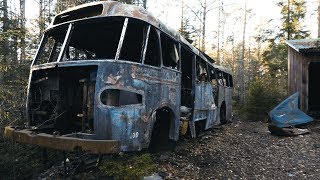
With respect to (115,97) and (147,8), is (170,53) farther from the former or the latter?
(147,8)

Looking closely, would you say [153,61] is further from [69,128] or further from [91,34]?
[69,128]

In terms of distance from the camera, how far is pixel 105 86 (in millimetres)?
5039

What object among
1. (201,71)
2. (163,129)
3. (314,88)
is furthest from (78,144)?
(314,88)

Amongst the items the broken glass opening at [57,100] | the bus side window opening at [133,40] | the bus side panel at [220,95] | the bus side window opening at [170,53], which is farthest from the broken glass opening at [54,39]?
the bus side panel at [220,95]

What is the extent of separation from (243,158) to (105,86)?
4.78m

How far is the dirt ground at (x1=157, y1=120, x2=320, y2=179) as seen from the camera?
667 centimetres

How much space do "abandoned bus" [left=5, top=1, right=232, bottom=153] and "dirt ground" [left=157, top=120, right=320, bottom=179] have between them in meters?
0.70

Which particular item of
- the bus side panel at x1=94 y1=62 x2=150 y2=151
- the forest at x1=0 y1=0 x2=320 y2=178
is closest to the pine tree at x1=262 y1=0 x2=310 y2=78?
the forest at x1=0 y1=0 x2=320 y2=178

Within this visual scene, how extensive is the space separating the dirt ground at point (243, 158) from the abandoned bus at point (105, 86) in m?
0.70

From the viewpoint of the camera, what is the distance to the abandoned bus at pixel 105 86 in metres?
5.08

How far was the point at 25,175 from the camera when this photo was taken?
9.38 meters

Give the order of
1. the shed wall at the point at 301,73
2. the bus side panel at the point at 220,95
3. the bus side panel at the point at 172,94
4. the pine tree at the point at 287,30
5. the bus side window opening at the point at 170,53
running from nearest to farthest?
the bus side panel at the point at 172,94 < the bus side window opening at the point at 170,53 < the bus side panel at the point at 220,95 < the shed wall at the point at 301,73 < the pine tree at the point at 287,30

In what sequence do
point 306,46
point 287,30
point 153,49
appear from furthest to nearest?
point 287,30, point 306,46, point 153,49

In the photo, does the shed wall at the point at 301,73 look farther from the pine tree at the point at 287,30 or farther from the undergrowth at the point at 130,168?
the undergrowth at the point at 130,168
